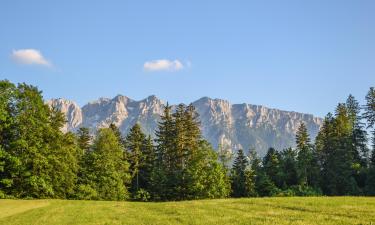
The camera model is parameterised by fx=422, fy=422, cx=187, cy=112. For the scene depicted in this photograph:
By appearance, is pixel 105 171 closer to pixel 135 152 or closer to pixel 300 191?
pixel 135 152

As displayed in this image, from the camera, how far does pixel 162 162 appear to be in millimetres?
91312

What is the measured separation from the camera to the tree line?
220 ft

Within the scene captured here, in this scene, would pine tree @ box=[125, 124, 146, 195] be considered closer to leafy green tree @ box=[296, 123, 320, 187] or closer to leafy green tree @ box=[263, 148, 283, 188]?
leafy green tree @ box=[263, 148, 283, 188]

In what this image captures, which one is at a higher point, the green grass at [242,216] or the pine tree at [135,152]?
the pine tree at [135,152]

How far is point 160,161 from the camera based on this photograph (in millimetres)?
92062

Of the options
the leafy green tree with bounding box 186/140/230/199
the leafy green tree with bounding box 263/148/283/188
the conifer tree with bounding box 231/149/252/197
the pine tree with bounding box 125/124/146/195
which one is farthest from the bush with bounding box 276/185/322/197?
the pine tree with bounding box 125/124/146/195

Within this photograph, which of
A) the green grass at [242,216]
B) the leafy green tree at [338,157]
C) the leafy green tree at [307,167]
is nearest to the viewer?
the green grass at [242,216]

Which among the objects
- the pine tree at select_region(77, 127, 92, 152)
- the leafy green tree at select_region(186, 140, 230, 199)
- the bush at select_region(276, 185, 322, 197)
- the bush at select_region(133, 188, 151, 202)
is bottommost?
the bush at select_region(133, 188, 151, 202)

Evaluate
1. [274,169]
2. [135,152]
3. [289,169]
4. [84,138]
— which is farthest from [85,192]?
[289,169]

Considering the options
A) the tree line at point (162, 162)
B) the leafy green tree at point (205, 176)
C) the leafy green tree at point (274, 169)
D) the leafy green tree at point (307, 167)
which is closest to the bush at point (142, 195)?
the tree line at point (162, 162)

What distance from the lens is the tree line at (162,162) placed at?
66.9 metres

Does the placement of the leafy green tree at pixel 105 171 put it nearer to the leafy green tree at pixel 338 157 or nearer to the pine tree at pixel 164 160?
the pine tree at pixel 164 160

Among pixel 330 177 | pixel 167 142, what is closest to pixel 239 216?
pixel 167 142

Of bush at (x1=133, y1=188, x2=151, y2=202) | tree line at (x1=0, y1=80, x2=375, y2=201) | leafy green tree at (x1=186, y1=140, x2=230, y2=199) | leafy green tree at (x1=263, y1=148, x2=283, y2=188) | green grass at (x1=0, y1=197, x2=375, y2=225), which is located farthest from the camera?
leafy green tree at (x1=263, y1=148, x2=283, y2=188)
